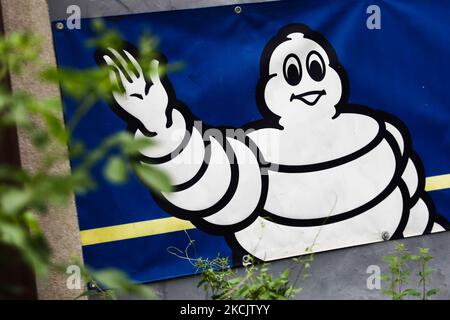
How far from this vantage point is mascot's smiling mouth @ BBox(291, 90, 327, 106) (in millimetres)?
4242

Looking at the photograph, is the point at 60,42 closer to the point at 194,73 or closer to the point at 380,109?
the point at 194,73

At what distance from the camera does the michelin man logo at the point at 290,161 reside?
4078mm

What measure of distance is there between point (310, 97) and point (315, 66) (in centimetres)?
18

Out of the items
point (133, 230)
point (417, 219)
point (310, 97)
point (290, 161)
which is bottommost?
point (417, 219)

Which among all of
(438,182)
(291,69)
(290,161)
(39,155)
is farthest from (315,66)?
(39,155)

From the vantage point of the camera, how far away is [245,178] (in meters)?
4.16

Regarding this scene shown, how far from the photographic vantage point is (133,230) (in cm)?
404

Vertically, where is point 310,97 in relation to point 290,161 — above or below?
above

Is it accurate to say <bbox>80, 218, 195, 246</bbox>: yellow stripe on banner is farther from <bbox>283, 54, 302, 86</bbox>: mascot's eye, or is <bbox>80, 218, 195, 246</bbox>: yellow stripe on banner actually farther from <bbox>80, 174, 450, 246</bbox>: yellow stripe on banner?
<bbox>283, 54, 302, 86</bbox>: mascot's eye

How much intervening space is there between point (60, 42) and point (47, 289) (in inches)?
48.2

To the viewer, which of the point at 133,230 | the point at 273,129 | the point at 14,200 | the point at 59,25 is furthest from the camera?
the point at 273,129

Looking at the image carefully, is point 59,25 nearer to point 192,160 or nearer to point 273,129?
point 192,160

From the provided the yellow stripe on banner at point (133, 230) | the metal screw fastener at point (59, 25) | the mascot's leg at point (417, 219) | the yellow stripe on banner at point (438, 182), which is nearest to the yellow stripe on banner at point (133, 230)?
the yellow stripe on banner at point (133, 230)

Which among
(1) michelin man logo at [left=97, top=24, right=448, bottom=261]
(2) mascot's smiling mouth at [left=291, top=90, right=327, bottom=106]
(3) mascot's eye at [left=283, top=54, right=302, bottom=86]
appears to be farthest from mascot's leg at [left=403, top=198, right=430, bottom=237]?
(3) mascot's eye at [left=283, top=54, right=302, bottom=86]
